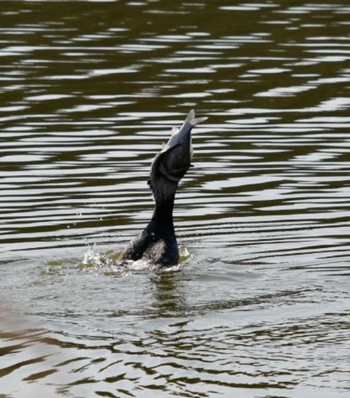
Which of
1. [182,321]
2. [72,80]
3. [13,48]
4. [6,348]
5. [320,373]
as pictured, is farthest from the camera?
[13,48]

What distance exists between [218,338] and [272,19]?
14726mm

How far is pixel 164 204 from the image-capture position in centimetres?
1270

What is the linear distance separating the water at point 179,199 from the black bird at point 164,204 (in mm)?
198

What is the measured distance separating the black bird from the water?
0.20 meters

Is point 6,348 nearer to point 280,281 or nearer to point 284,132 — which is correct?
point 280,281

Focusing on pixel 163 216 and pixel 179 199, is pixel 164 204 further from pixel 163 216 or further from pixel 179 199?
pixel 179 199

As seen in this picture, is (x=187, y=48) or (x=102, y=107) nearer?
(x=102, y=107)

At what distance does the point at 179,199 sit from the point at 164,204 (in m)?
2.30

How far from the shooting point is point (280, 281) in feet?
38.8

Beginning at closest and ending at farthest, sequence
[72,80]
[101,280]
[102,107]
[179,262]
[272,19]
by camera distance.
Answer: [101,280], [179,262], [102,107], [72,80], [272,19]

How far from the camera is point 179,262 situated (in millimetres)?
12664

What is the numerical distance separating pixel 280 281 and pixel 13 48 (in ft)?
35.7

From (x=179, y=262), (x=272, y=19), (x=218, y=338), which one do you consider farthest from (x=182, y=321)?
(x=272, y=19)

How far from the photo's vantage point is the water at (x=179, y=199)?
9.67 metres
